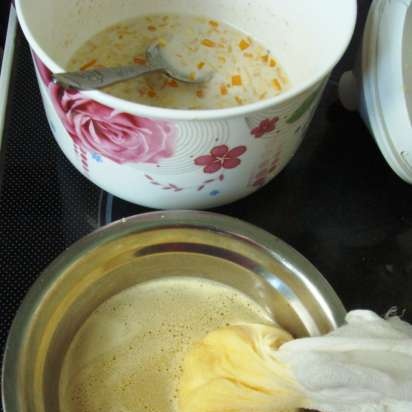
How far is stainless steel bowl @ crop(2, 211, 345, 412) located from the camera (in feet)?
1.62

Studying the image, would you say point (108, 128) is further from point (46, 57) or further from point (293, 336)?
point (293, 336)

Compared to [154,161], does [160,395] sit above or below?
below

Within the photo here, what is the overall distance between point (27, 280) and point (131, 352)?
0.12 meters

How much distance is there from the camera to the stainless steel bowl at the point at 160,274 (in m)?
0.49

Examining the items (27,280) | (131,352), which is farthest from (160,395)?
(27,280)

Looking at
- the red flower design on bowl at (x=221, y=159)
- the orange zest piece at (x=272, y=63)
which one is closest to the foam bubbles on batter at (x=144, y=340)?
the red flower design on bowl at (x=221, y=159)

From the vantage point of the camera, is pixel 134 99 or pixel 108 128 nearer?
pixel 108 128

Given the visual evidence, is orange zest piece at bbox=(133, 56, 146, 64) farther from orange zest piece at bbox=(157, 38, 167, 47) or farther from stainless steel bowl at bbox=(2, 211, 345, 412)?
stainless steel bowl at bbox=(2, 211, 345, 412)

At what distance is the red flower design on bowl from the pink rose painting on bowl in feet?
0.10

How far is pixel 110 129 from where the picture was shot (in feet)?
1.51

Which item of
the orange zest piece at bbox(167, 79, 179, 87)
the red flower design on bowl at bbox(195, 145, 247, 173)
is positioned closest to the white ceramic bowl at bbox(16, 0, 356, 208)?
the red flower design on bowl at bbox(195, 145, 247, 173)

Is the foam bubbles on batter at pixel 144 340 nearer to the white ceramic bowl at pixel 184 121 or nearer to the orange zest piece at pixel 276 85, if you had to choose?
the white ceramic bowl at pixel 184 121

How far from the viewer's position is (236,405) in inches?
18.8

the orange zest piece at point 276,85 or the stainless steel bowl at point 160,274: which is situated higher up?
the orange zest piece at point 276,85
